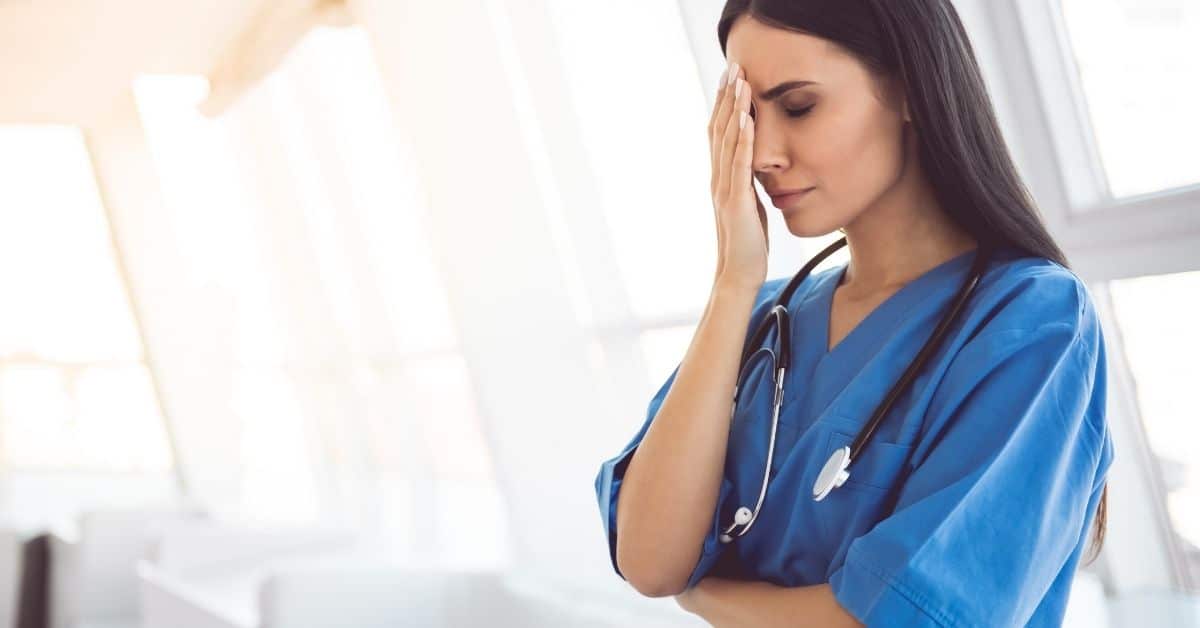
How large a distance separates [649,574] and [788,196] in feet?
1.53

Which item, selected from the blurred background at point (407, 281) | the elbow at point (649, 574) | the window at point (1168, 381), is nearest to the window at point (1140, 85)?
the blurred background at point (407, 281)

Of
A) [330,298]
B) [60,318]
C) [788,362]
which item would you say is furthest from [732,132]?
[60,318]

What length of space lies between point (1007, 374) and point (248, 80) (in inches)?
215

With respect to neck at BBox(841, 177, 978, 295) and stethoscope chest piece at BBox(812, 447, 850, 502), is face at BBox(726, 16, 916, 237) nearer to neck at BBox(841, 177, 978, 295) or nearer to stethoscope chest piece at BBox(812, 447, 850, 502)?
neck at BBox(841, 177, 978, 295)

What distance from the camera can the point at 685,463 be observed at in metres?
1.28

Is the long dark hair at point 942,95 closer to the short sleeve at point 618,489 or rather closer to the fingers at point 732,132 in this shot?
the fingers at point 732,132

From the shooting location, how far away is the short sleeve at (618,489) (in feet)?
4.34

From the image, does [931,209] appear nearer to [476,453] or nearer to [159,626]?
[159,626]

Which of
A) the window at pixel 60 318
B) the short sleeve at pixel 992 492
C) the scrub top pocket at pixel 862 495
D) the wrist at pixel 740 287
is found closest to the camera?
the short sleeve at pixel 992 492

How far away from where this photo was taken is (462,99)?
3.76 m

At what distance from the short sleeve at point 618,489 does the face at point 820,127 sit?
18 centimetres

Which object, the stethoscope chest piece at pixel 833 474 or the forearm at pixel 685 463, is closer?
the stethoscope chest piece at pixel 833 474

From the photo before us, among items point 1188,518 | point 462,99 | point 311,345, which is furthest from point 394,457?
point 1188,518

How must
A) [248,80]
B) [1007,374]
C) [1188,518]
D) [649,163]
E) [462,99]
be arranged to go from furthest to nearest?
[248,80], [462,99], [649,163], [1188,518], [1007,374]
